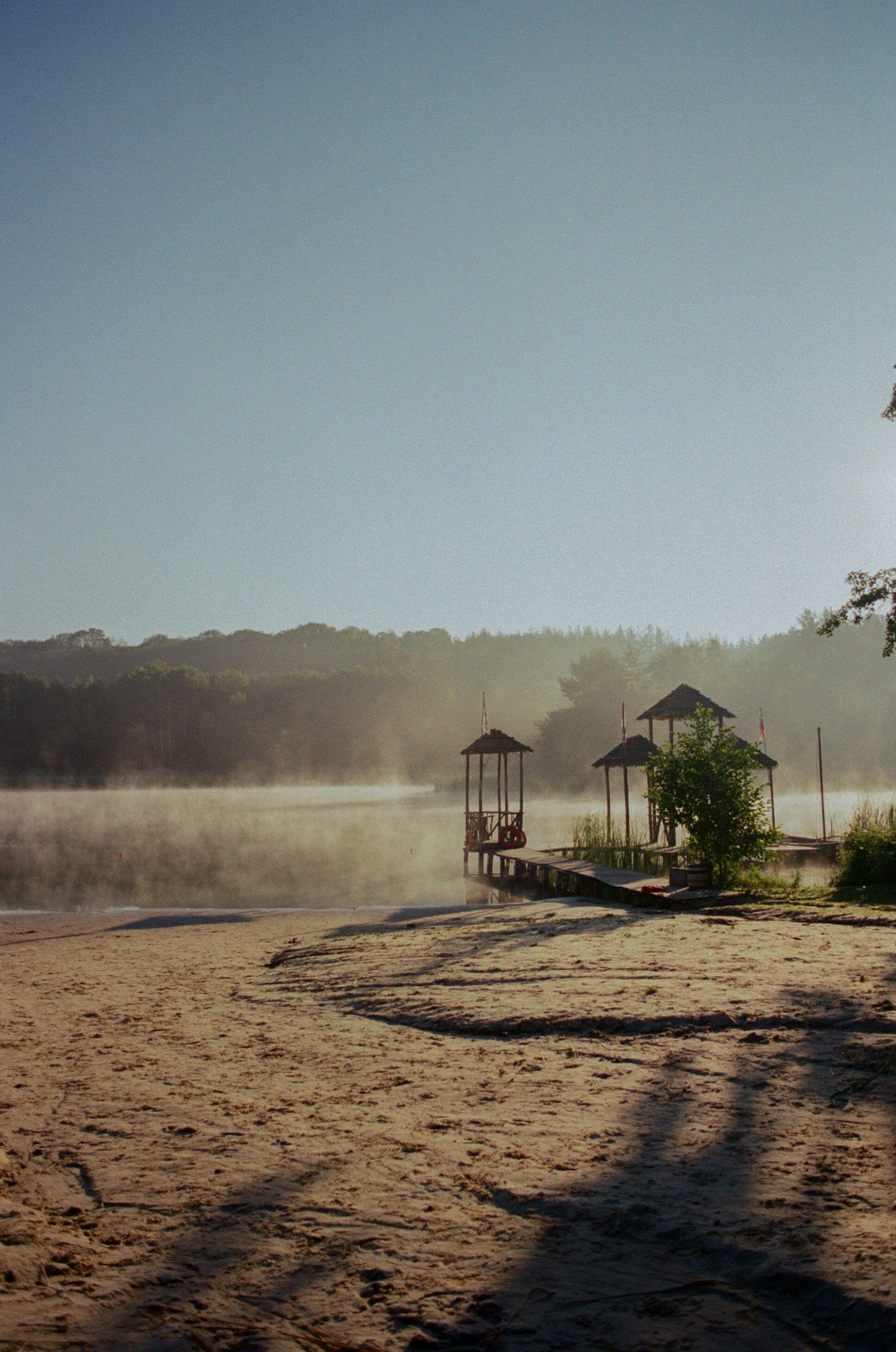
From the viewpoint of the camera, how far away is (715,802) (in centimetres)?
1582

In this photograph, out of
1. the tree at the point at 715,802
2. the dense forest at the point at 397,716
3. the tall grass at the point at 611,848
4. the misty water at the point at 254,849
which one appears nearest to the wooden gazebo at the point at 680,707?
the tall grass at the point at 611,848

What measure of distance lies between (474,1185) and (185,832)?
3954cm

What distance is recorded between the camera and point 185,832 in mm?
41344

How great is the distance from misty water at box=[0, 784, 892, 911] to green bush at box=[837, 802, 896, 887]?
9.34 metres

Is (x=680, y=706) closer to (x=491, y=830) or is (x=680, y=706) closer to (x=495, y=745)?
(x=495, y=745)

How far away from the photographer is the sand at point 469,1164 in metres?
2.99

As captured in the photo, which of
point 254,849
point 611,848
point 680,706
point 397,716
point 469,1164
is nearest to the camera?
point 469,1164

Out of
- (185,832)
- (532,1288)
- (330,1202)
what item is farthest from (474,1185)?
(185,832)

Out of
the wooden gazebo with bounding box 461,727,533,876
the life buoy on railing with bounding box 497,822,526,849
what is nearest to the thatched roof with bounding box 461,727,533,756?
the wooden gazebo with bounding box 461,727,533,876

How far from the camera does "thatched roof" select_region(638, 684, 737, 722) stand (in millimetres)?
26781

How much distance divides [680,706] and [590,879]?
33.3 ft

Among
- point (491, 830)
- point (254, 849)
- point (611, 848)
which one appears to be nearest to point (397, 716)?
point (254, 849)

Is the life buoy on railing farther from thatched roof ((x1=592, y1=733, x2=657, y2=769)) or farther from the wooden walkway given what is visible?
thatched roof ((x1=592, y1=733, x2=657, y2=769))

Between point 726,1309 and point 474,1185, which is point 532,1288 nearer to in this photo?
point 726,1309
